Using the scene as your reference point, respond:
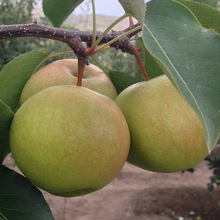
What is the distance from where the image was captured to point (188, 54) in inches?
27.2

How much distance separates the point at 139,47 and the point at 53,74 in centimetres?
35

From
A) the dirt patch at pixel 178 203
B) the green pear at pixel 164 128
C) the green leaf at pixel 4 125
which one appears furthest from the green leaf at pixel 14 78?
the dirt patch at pixel 178 203

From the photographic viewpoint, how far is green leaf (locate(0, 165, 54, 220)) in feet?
2.66

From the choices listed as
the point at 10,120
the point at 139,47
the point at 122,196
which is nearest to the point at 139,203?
the point at 122,196

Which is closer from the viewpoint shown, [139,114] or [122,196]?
[139,114]

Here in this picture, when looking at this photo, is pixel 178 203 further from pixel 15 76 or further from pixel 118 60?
pixel 15 76

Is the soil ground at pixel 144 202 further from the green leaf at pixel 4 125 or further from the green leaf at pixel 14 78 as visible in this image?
the green leaf at pixel 4 125

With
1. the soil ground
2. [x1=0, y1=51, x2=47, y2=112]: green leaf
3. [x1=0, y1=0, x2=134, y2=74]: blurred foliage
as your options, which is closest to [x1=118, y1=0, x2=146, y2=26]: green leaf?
[x1=0, y1=51, x2=47, y2=112]: green leaf

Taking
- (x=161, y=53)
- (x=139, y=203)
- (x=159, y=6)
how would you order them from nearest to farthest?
(x=161, y=53), (x=159, y=6), (x=139, y=203)

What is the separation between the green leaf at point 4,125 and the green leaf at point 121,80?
40 centimetres

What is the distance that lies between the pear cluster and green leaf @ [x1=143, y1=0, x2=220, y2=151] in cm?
17

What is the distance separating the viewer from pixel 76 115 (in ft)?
2.39

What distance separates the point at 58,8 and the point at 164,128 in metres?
0.58

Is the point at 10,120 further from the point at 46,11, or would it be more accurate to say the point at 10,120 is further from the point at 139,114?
the point at 46,11
